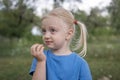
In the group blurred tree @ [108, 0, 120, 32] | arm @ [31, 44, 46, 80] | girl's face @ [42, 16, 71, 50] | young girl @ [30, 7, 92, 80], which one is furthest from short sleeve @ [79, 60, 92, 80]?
blurred tree @ [108, 0, 120, 32]

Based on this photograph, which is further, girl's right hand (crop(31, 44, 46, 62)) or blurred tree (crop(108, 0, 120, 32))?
blurred tree (crop(108, 0, 120, 32))

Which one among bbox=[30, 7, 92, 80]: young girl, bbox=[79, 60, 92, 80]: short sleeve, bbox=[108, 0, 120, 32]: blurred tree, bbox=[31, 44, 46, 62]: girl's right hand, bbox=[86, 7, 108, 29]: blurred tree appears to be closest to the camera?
bbox=[31, 44, 46, 62]: girl's right hand

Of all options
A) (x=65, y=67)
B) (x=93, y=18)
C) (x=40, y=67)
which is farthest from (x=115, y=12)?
(x=40, y=67)

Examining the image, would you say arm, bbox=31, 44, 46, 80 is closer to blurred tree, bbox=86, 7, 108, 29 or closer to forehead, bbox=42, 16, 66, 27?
forehead, bbox=42, 16, 66, 27

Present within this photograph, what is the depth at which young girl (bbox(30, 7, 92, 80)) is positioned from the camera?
322cm

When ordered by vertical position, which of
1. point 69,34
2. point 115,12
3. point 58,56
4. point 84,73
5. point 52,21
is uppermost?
point 115,12

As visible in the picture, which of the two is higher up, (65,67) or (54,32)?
(54,32)

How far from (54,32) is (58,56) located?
219 millimetres

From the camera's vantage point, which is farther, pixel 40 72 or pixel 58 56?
pixel 58 56

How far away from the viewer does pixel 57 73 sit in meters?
3.29

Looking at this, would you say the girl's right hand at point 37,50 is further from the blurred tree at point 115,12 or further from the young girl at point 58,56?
the blurred tree at point 115,12

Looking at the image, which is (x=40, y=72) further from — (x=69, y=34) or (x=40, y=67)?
(x=69, y=34)

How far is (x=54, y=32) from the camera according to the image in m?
3.25

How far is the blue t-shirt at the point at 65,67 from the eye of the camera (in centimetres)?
329
